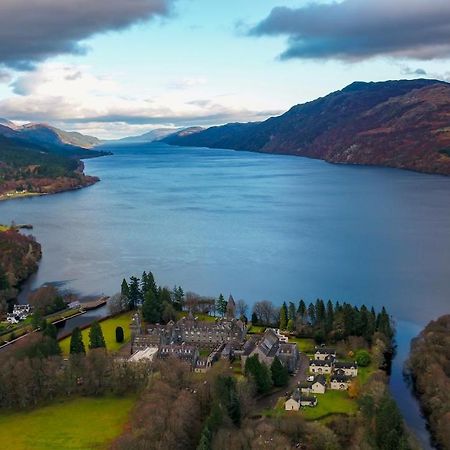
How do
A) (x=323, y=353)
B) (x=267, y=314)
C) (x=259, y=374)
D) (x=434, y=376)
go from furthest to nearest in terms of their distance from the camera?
(x=267, y=314) → (x=323, y=353) → (x=259, y=374) → (x=434, y=376)

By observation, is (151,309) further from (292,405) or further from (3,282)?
(3,282)

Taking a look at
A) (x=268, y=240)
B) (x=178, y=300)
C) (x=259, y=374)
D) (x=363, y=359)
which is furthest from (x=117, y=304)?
(x=268, y=240)

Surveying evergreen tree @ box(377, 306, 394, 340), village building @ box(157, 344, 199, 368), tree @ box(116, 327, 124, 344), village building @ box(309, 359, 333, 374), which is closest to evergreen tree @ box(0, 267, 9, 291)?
tree @ box(116, 327, 124, 344)

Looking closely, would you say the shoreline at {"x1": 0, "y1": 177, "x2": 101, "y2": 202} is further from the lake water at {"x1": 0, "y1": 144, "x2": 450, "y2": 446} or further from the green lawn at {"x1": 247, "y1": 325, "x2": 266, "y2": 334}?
the green lawn at {"x1": 247, "y1": 325, "x2": 266, "y2": 334}

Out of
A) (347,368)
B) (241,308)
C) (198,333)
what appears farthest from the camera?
(241,308)

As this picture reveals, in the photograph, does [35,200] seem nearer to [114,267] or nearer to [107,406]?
[114,267]
